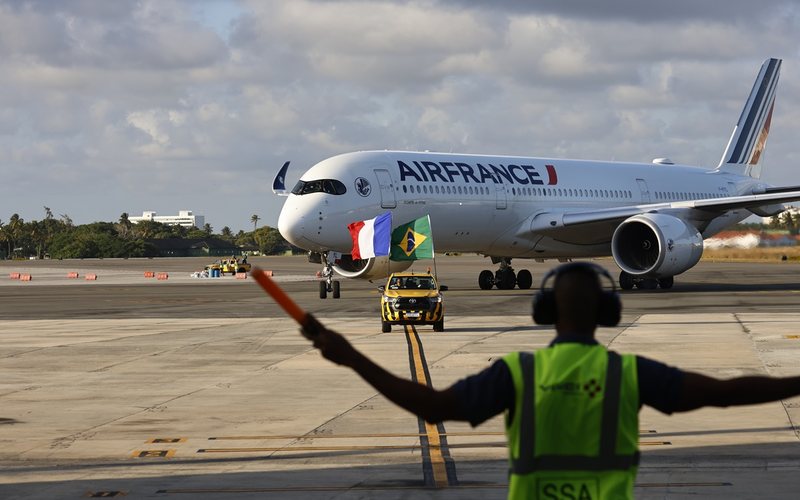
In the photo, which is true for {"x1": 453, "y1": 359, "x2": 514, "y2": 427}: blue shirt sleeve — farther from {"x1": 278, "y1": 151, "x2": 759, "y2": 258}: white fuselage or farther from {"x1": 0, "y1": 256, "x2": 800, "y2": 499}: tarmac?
{"x1": 278, "y1": 151, "x2": 759, "y2": 258}: white fuselage

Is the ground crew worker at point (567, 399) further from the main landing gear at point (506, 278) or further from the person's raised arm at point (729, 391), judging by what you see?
the main landing gear at point (506, 278)

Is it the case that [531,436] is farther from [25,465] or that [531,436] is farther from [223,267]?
[223,267]

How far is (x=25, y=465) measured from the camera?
11.6 m

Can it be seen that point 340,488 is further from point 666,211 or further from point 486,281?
point 486,281

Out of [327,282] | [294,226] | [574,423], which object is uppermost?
[294,226]

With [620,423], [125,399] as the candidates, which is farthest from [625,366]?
[125,399]

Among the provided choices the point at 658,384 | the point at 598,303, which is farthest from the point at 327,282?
the point at 658,384

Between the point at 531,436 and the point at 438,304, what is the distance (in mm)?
23268

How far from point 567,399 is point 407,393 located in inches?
22.9

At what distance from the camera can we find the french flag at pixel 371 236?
3559 cm

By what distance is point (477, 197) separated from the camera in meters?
43.2

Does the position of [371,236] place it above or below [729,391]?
above

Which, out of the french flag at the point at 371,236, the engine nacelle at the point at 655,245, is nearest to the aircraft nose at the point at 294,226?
the french flag at the point at 371,236

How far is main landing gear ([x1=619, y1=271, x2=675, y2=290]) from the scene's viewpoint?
149 feet
